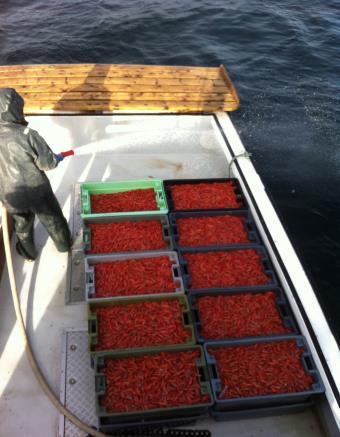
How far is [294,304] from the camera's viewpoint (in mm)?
3363

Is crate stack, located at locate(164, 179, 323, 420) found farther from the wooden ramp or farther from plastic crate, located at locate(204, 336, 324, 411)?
the wooden ramp

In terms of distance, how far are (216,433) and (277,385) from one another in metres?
0.59

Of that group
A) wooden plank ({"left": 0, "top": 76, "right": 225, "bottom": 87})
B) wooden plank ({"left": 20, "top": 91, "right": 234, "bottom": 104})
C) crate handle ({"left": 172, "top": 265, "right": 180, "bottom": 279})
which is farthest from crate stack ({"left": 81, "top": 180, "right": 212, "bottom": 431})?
wooden plank ({"left": 0, "top": 76, "right": 225, "bottom": 87})

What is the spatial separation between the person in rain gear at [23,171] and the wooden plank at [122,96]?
2538 mm

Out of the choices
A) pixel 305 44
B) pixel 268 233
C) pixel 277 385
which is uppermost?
pixel 305 44

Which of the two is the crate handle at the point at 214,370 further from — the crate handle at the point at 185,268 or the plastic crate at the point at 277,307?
the crate handle at the point at 185,268

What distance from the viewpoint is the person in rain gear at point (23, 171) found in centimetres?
313

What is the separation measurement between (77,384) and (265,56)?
965 centimetres

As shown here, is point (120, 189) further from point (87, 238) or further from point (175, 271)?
point (175, 271)

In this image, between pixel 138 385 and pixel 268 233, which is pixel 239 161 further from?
pixel 138 385

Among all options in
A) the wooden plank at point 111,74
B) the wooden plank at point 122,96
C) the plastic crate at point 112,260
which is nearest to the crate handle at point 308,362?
the plastic crate at point 112,260

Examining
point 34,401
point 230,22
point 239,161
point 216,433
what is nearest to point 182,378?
point 216,433

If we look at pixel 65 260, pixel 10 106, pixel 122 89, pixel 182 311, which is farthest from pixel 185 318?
pixel 122 89

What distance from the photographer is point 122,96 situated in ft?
18.8
